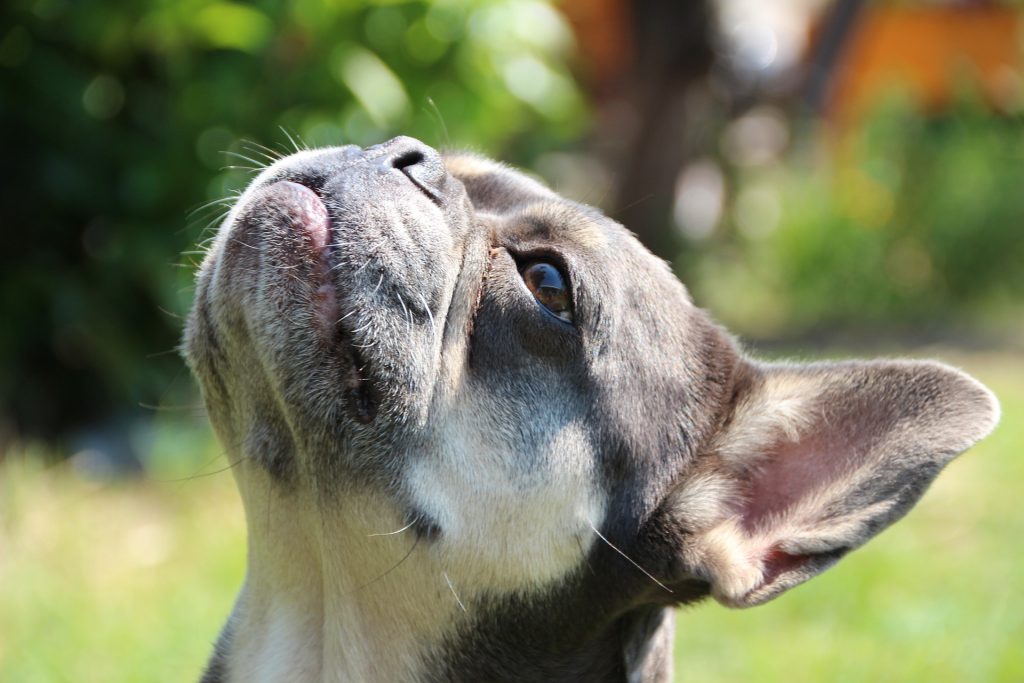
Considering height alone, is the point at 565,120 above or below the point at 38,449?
above

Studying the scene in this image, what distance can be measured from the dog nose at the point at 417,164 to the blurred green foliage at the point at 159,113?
321cm

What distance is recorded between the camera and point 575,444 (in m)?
3.43

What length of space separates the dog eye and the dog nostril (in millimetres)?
482

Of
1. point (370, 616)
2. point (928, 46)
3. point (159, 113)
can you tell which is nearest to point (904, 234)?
point (928, 46)

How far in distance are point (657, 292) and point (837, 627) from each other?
10.2 feet

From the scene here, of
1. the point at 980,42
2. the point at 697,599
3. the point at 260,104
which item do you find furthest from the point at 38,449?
the point at 980,42

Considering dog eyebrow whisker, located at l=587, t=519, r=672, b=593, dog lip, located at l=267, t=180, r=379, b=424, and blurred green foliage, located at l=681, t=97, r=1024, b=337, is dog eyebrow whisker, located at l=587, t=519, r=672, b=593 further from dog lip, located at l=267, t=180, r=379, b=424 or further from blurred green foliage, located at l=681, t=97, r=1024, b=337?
blurred green foliage, located at l=681, t=97, r=1024, b=337

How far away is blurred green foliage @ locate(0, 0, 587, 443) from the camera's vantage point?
6.75 m

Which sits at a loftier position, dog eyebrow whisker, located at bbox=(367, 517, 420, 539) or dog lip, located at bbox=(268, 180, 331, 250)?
dog lip, located at bbox=(268, 180, 331, 250)

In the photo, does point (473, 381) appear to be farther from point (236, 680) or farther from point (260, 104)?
point (260, 104)

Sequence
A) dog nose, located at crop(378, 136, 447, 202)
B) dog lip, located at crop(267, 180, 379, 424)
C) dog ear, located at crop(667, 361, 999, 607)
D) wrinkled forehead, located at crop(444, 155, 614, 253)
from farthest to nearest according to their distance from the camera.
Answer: wrinkled forehead, located at crop(444, 155, 614, 253) → dog nose, located at crop(378, 136, 447, 202) → dog ear, located at crop(667, 361, 999, 607) → dog lip, located at crop(267, 180, 379, 424)

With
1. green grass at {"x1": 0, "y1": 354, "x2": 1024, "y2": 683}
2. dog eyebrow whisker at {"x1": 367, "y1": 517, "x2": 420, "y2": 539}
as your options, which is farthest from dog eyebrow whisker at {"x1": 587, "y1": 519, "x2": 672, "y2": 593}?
green grass at {"x1": 0, "y1": 354, "x2": 1024, "y2": 683}

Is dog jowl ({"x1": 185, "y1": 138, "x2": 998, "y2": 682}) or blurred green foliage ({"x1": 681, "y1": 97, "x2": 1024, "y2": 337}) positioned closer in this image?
dog jowl ({"x1": 185, "y1": 138, "x2": 998, "y2": 682})

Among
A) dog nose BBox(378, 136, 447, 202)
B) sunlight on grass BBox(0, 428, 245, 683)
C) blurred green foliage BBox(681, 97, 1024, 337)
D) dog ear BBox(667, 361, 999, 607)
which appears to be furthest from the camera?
blurred green foliage BBox(681, 97, 1024, 337)
